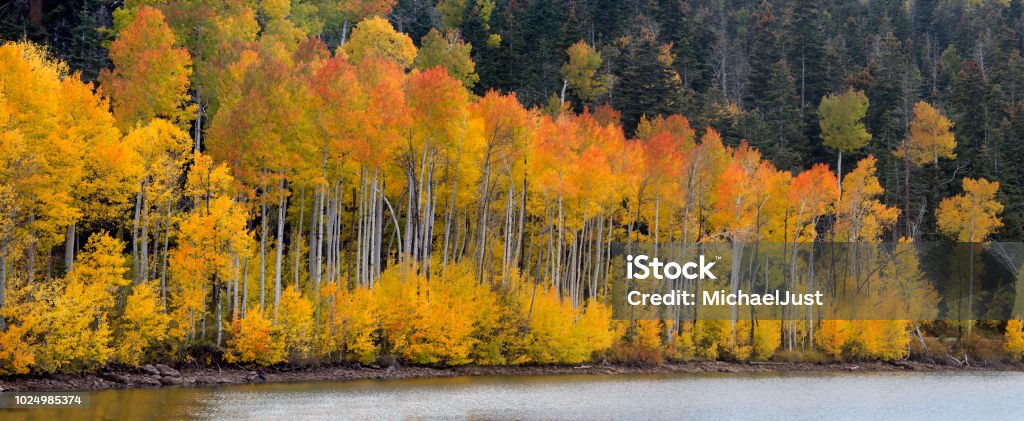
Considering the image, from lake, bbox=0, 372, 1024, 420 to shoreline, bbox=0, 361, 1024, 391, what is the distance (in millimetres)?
1398

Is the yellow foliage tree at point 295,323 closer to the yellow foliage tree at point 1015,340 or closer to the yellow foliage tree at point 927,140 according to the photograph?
the yellow foliage tree at point 1015,340

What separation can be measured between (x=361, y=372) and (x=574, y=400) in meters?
11.2

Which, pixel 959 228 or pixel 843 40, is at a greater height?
pixel 843 40

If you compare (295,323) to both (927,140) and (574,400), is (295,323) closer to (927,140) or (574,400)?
(574,400)

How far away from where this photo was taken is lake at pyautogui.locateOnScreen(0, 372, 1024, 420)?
115 feet

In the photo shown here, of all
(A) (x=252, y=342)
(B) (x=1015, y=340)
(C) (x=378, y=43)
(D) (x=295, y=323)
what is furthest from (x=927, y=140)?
(A) (x=252, y=342)

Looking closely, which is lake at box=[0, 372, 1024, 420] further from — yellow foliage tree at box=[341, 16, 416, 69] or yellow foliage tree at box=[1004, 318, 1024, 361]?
yellow foliage tree at box=[341, 16, 416, 69]

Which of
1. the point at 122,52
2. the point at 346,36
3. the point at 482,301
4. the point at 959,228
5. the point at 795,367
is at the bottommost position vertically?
the point at 795,367

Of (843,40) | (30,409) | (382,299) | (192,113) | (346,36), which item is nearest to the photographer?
(30,409)

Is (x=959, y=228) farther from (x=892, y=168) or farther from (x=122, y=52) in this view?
(x=122, y=52)

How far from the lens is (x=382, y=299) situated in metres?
49.7

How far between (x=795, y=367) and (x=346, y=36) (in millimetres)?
52455

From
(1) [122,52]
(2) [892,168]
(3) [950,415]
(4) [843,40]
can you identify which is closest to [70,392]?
(1) [122,52]

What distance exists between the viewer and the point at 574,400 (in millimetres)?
41406
